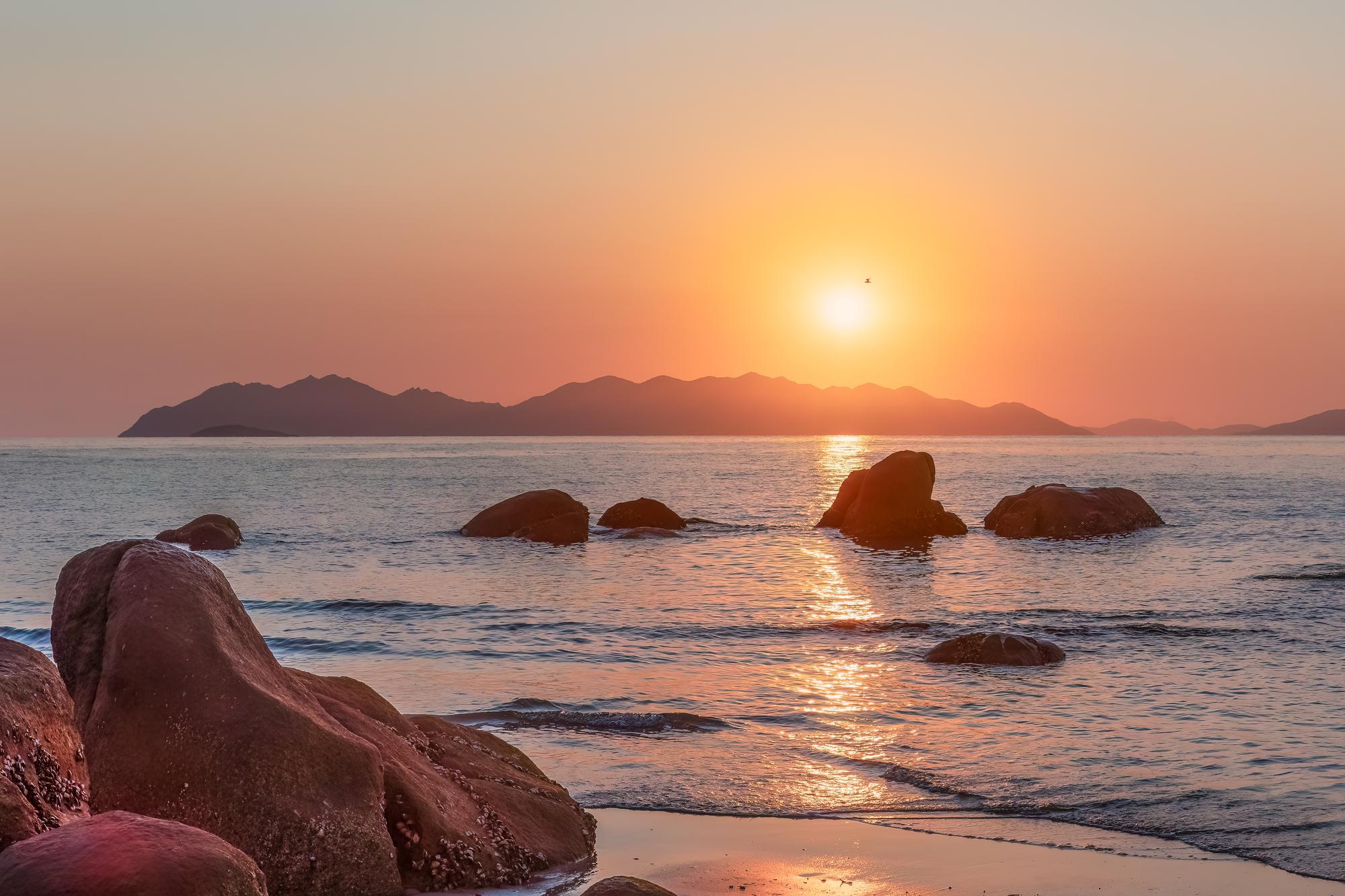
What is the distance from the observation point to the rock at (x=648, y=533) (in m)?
51.1

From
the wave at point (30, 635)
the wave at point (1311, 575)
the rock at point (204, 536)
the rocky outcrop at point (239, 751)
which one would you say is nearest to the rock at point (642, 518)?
the rock at point (204, 536)

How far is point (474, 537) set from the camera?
52.6 metres

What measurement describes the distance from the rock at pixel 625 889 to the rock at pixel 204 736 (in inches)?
65.8

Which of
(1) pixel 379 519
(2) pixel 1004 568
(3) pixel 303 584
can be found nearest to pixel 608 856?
(3) pixel 303 584

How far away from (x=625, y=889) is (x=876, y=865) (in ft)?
11.1

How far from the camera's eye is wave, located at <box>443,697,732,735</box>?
1642 cm

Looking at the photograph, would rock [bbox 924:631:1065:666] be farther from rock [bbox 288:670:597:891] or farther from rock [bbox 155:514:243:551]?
rock [bbox 155:514:243:551]

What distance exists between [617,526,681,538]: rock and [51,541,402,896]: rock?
137 ft

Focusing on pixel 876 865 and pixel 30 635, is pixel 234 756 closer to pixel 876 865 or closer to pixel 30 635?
pixel 876 865

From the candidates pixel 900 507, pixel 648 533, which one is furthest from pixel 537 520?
pixel 900 507

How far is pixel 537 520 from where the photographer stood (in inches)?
1988

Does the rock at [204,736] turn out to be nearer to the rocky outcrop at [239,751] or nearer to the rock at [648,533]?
the rocky outcrop at [239,751]

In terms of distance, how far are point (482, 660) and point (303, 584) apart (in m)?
16.4

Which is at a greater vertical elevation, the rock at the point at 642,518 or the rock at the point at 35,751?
the rock at the point at 35,751
